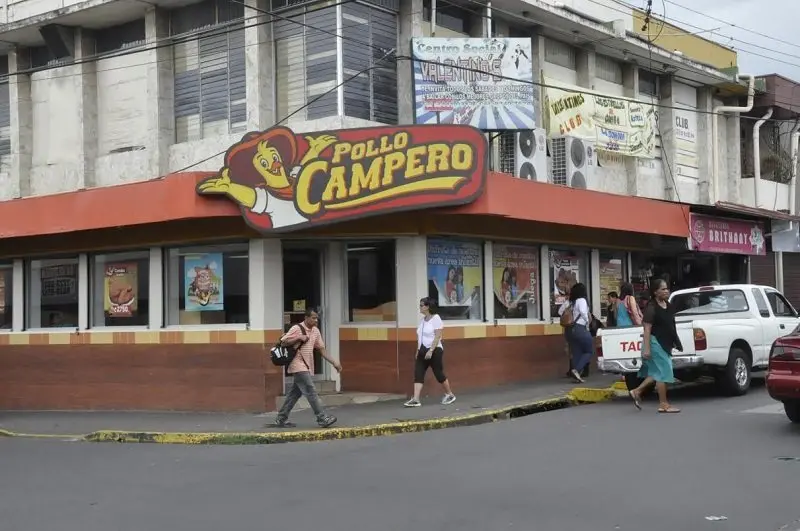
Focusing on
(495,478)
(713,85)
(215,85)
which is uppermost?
(713,85)

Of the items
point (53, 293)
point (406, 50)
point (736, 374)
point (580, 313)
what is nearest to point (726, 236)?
point (580, 313)

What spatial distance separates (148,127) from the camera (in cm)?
1641

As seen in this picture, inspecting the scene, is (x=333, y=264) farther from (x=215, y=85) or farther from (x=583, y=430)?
(x=583, y=430)

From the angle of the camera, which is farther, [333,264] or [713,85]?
[713,85]

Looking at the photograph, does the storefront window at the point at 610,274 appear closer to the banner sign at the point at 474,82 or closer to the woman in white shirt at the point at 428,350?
the banner sign at the point at 474,82

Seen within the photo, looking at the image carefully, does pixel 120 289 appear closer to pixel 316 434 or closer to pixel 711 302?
pixel 316 434

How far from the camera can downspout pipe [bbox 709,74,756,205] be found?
22.1 meters

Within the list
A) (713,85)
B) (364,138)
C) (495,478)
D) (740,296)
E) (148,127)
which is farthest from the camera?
(713,85)

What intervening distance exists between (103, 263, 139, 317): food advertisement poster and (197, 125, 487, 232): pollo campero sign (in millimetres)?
3177

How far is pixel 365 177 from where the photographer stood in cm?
1280

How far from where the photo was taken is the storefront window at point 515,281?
15898 mm

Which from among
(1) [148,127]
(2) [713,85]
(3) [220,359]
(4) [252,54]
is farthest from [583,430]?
(2) [713,85]

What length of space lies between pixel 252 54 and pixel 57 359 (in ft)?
22.9

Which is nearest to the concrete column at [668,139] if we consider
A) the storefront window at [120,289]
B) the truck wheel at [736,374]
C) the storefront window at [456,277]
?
the storefront window at [456,277]
